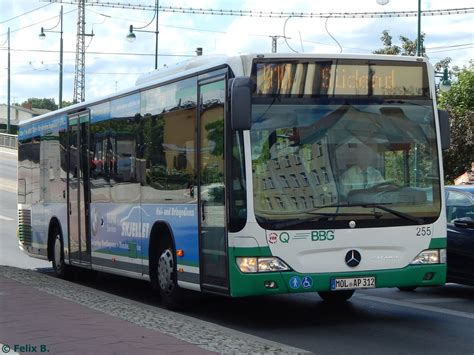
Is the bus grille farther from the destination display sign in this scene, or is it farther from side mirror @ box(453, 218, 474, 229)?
the destination display sign

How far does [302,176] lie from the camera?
9555mm

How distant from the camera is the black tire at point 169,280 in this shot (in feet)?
36.4

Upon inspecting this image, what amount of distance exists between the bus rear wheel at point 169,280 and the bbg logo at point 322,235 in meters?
2.26

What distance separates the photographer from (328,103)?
9.80m

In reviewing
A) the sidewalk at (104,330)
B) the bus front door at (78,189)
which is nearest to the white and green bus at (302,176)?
the sidewalk at (104,330)

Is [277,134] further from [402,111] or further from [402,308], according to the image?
[402,308]

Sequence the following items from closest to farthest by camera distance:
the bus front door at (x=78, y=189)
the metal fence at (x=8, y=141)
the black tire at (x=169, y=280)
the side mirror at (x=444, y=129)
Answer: the side mirror at (x=444, y=129) → the black tire at (x=169, y=280) → the bus front door at (x=78, y=189) → the metal fence at (x=8, y=141)

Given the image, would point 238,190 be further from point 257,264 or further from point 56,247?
point 56,247

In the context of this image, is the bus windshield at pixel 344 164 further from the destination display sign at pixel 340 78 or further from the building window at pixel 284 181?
the destination display sign at pixel 340 78

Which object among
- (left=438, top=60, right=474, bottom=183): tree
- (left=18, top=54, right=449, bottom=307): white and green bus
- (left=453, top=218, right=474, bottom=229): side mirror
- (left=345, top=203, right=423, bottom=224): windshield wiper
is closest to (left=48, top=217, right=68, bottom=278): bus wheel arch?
(left=18, top=54, right=449, bottom=307): white and green bus

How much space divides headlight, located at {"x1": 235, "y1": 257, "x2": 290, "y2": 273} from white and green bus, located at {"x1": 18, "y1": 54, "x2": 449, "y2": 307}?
0.05ft

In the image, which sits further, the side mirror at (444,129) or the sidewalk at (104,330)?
the side mirror at (444,129)

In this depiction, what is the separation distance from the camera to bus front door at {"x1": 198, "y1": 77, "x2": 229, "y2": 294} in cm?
970

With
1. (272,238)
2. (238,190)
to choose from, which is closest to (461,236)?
(272,238)
